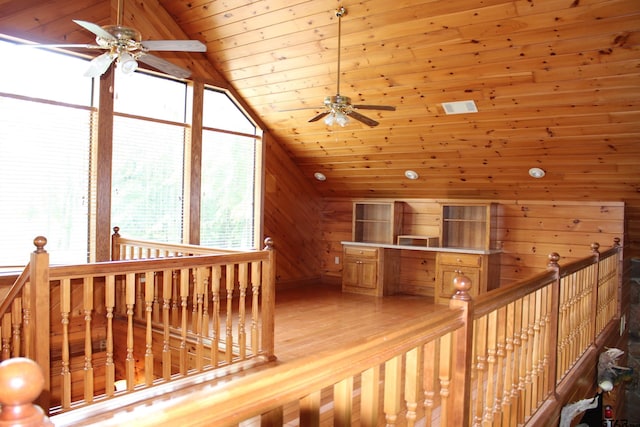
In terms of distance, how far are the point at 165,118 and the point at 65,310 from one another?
389 centimetres

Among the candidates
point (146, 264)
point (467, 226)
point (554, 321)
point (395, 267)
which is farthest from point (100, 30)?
point (395, 267)

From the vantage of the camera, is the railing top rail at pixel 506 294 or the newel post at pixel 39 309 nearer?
the railing top rail at pixel 506 294

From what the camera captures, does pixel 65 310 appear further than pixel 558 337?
No

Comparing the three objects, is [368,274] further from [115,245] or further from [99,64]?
[99,64]

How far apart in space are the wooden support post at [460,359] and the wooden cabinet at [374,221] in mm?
5772

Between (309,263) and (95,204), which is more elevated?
(95,204)

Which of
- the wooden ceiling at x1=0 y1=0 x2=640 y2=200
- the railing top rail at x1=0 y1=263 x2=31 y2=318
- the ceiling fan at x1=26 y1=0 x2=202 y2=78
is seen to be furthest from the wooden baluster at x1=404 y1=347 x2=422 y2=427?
the wooden ceiling at x1=0 y1=0 x2=640 y2=200

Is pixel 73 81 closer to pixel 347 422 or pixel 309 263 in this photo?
pixel 309 263

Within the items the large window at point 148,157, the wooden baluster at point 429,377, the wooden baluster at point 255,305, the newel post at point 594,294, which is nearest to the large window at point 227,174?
the large window at point 148,157

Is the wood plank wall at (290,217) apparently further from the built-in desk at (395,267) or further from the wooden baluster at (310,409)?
the wooden baluster at (310,409)

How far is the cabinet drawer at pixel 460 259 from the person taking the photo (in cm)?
680

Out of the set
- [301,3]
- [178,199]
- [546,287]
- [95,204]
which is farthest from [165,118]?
[546,287]

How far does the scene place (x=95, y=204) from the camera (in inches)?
222

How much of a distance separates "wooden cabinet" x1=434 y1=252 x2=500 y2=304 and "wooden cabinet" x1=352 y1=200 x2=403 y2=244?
Result: 100cm
